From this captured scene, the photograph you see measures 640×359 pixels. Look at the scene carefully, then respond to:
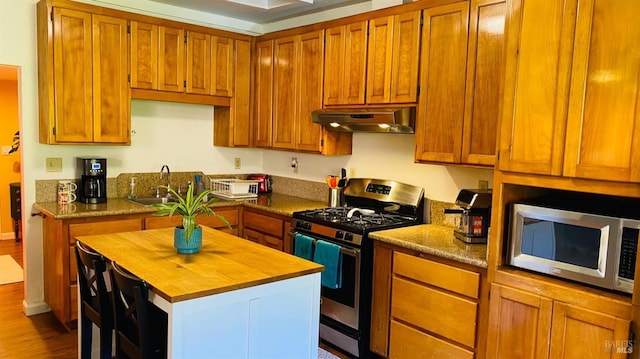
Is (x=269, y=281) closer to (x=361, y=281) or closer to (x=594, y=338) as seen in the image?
(x=361, y=281)

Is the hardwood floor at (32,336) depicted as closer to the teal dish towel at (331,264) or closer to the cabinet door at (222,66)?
the teal dish towel at (331,264)

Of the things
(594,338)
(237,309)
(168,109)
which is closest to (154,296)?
(237,309)

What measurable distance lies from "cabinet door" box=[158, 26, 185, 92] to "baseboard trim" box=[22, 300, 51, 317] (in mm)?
2002

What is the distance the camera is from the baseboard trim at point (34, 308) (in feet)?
12.5

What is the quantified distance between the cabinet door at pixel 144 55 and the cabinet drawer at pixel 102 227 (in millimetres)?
1128

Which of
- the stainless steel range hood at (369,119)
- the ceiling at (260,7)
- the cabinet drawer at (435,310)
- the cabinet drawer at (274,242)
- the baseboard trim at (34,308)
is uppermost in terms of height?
the ceiling at (260,7)

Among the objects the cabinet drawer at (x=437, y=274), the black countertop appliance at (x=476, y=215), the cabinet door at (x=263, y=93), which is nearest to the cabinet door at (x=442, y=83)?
the black countertop appliance at (x=476, y=215)

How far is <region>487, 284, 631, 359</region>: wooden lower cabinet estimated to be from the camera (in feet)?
6.79

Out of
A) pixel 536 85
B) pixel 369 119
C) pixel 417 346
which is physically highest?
pixel 536 85

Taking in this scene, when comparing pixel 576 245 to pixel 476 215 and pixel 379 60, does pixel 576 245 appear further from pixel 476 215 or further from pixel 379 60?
pixel 379 60

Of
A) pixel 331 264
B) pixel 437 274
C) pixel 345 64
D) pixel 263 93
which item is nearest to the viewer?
pixel 437 274

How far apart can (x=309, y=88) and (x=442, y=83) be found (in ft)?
4.30

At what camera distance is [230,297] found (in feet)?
6.45

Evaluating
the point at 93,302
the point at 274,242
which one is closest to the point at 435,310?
the point at 274,242
